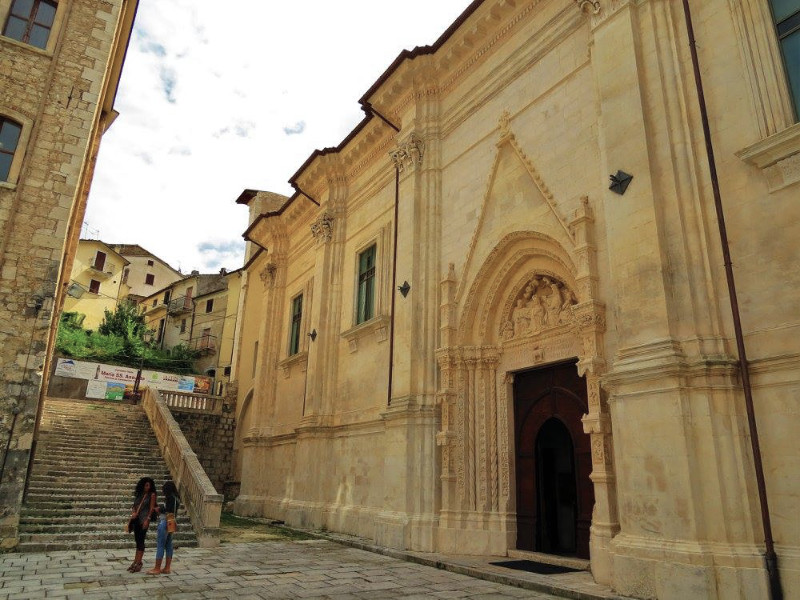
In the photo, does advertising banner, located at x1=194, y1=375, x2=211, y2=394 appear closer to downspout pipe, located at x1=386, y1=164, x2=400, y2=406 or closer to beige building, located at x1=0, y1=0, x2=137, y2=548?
beige building, located at x1=0, y1=0, x2=137, y2=548

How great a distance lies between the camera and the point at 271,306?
70.3 feet

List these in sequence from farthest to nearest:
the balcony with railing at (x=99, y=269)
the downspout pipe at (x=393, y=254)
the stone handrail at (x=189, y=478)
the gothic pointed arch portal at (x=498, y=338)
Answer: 1. the balcony with railing at (x=99, y=269)
2. the downspout pipe at (x=393, y=254)
3. the stone handrail at (x=189, y=478)
4. the gothic pointed arch portal at (x=498, y=338)

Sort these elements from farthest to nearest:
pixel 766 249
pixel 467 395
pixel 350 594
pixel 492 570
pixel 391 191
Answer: pixel 391 191 → pixel 467 395 → pixel 492 570 → pixel 350 594 → pixel 766 249

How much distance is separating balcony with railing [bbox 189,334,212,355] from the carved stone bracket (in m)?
29.7

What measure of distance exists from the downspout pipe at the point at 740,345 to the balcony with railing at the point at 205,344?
3681 cm

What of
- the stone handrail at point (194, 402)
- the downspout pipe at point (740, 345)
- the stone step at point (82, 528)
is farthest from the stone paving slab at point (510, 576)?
the stone handrail at point (194, 402)

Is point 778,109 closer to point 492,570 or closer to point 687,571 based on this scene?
point 687,571

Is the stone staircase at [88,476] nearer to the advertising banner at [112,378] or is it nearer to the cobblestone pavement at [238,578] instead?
the cobblestone pavement at [238,578]

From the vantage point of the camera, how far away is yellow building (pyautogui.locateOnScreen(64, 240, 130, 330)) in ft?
145

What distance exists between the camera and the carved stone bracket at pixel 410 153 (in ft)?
43.3

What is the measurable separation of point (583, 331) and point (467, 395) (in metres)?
3.25

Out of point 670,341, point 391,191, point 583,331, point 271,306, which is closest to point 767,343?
point 670,341

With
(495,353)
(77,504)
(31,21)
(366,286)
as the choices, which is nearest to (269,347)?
(366,286)

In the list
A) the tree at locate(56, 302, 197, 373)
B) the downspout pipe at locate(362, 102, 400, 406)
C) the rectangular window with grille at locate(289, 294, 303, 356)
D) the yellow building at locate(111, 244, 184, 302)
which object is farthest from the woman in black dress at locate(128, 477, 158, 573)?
the yellow building at locate(111, 244, 184, 302)
